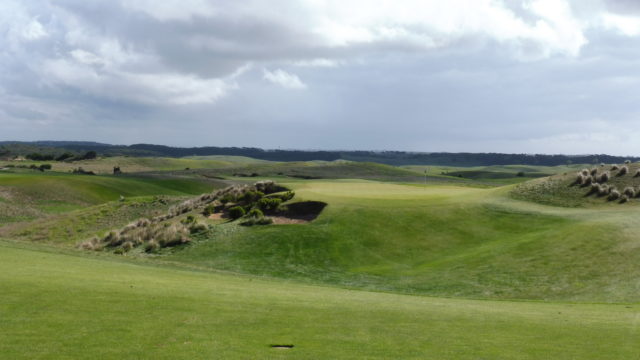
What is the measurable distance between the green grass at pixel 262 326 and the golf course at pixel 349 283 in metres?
0.06

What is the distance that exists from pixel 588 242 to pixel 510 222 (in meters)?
9.75

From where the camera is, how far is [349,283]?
30750 mm

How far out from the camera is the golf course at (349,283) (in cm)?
1239

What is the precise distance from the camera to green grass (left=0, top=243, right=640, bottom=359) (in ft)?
38.0

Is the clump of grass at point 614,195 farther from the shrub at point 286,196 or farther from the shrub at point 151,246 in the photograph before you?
the shrub at point 151,246

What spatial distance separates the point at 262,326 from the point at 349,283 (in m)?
17.4

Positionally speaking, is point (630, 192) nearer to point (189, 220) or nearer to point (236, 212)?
point (236, 212)

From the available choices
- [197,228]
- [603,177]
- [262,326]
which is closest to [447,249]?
[603,177]

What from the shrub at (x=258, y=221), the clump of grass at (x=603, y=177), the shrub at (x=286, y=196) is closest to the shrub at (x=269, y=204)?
the shrub at (x=286, y=196)

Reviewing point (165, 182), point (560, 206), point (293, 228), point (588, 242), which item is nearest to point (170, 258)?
point (293, 228)

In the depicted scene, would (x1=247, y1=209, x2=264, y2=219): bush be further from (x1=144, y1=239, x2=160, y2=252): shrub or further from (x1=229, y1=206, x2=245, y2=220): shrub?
(x1=144, y1=239, x2=160, y2=252): shrub

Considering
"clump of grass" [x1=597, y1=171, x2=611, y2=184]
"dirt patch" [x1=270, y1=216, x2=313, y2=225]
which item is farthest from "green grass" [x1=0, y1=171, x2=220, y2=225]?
"clump of grass" [x1=597, y1=171, x2=611, y2=184]

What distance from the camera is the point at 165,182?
106812 mm

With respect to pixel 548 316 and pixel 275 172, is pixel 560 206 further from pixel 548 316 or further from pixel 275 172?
pixel 275 172
